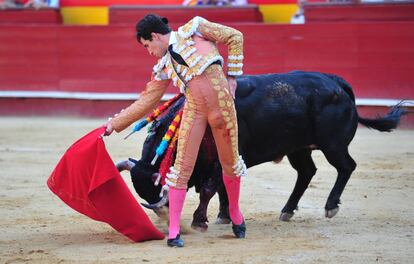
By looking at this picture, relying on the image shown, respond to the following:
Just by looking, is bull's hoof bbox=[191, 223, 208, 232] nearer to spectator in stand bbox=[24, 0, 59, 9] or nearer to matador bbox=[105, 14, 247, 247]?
matador bbox=[105, 14, 247, 247]

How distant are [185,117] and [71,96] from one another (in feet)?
20.3

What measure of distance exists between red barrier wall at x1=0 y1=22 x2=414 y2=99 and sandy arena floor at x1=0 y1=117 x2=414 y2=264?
4.90 feet

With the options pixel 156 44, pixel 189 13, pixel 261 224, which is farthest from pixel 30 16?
pixel 156 44

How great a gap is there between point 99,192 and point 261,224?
947 millimetres

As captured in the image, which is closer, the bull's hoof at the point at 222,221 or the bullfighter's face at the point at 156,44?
the bullfighter's face at the point at 156,44

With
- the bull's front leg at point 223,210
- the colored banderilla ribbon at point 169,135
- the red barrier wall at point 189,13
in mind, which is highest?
the colored banderilla ribbon at point 169,135

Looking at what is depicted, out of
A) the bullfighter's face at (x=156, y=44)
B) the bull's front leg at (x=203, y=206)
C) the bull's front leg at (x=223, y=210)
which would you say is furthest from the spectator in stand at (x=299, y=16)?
the bullfighter's face at (x=156, y=44)

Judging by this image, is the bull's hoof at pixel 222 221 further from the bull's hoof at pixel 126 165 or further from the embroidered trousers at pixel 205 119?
the embroidered trousers at pixel 205 119

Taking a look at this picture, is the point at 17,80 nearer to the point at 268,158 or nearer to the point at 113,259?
the point at 268,158

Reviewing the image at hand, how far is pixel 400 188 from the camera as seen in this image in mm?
5824

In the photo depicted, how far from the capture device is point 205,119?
4148mm

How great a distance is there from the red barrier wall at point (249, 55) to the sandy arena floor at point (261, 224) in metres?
1.49

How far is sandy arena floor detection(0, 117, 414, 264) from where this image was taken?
13.1ft

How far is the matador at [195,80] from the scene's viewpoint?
404cm
